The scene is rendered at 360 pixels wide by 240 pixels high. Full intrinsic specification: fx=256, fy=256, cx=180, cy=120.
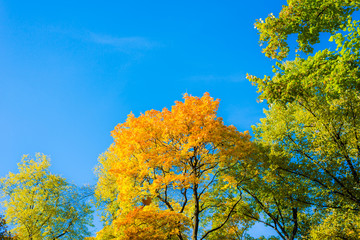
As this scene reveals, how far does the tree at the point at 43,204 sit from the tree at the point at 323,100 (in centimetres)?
1805

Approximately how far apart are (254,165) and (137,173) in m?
8.03

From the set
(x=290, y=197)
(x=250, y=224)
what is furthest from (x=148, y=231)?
(x=250, y=224)

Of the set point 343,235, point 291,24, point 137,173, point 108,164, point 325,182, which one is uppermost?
point 108,164

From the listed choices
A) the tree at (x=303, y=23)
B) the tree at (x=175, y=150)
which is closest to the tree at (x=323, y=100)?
the tree at (x=303, y=23)

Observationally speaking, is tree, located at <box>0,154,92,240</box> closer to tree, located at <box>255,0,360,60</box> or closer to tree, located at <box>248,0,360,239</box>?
tree, located at <box>248,0,360,239</box>

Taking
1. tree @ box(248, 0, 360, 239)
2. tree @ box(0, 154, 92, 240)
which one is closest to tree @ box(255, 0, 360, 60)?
tree @ box(248, 0, 360, 239)

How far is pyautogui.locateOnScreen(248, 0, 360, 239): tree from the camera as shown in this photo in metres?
9.51

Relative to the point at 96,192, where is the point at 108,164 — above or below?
above

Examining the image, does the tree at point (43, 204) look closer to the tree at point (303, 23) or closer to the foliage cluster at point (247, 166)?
the foliage cluster at point (247, 166)

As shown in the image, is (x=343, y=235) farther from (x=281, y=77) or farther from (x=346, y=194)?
(x=281, y=77)

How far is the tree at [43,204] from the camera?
21.3 m

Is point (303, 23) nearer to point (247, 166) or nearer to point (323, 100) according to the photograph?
point (323, 100)

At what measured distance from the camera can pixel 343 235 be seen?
486 inches

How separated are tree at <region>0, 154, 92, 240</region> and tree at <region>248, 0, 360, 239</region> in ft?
59.2
